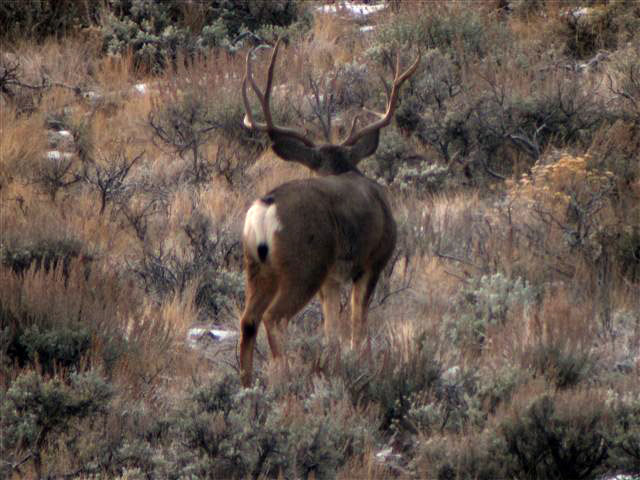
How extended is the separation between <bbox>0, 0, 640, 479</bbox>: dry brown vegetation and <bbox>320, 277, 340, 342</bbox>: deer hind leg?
225 mm

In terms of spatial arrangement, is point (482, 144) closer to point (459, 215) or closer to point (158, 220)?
point (459, 215)

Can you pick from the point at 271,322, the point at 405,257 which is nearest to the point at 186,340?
the point at 271,322

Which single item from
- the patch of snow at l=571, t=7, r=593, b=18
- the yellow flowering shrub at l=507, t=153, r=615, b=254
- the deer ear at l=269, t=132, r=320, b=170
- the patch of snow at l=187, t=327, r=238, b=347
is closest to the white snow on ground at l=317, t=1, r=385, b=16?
the patch of snow at l=571, t=7, r=593, b=18

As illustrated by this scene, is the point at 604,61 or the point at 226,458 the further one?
the point at 604,61

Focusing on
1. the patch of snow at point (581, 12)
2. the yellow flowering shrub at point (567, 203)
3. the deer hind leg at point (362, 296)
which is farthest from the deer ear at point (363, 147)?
the patch of snow at point (581, 12)

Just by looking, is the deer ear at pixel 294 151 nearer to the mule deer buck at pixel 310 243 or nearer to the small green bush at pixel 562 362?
the mule deer buck at pixel 310 243

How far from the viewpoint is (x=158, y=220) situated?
10.5 meters

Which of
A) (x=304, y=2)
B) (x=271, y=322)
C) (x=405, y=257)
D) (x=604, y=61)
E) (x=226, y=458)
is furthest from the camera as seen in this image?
(x=304, y=2)

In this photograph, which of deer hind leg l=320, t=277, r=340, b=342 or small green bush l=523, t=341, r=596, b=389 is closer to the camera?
small green bush l=523, t=341, r=596, b=389

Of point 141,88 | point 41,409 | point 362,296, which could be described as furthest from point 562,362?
point 141,88

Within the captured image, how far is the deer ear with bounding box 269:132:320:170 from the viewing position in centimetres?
805

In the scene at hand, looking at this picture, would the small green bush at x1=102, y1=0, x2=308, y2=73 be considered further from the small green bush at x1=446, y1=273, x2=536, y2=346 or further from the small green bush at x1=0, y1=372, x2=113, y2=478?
the small green bush at x1=0, y1=372, x2=113, y2=478

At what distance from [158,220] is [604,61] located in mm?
5953

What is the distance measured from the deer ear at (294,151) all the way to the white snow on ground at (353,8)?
899 cm
